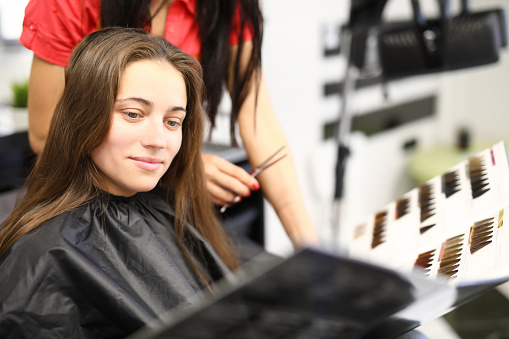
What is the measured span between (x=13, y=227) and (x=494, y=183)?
0.70 metres

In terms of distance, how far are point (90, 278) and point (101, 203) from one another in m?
0.15

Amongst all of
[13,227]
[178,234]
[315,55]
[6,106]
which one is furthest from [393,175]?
[13,227]

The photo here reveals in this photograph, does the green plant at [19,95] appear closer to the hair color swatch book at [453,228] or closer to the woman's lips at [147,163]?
the woman's lips at [147,163]

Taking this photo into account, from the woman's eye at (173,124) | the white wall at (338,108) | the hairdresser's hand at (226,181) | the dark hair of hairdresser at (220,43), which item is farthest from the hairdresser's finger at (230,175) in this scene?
the white wall at (338,108)

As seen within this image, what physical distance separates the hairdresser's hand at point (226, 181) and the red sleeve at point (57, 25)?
34 centimetres

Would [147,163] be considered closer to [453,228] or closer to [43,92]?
[43,92]

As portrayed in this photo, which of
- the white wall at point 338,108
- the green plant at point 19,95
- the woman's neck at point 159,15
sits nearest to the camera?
the woman's neck at point 159,15

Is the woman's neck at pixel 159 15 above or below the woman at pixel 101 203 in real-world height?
above

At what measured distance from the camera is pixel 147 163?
2.56ft

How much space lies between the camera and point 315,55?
2283 mm

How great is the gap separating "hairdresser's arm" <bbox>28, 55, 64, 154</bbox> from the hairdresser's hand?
12.1 inches

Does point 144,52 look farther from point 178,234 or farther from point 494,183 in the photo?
point 494,183

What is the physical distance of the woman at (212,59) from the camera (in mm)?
874

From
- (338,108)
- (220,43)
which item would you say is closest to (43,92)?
(220,43)
